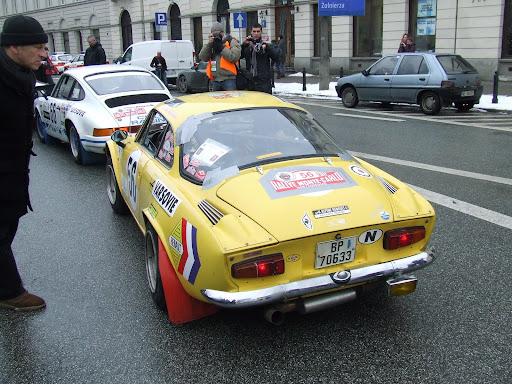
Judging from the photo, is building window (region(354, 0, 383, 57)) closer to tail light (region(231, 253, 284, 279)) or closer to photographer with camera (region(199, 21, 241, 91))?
photographer with camera (region(199, 21, 241, 91))

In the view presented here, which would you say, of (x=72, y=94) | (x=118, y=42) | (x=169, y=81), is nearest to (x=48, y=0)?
(x=118, y=42)

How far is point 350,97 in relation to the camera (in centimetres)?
1531

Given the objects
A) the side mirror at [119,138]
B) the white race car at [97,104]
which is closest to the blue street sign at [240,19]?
the white race car at [97,104]

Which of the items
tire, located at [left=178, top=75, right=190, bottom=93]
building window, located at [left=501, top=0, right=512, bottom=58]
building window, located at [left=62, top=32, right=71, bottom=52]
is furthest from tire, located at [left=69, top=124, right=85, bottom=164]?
building window, located at [left=62, top=32, right=71, bottom=52]

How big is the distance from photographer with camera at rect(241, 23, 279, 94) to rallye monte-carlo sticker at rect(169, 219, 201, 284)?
7.26m

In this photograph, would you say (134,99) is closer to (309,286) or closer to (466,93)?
(309,286)

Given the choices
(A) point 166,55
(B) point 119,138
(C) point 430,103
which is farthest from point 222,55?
(A) point 166,55

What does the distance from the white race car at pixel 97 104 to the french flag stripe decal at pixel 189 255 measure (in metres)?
4.57

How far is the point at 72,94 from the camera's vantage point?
873 centimetres

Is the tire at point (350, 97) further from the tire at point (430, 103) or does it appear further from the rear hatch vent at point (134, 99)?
the rear hatch vent at point (134, 99)

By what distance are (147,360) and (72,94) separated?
661cm

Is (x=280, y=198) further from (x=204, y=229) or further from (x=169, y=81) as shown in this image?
(x=169, y=81)

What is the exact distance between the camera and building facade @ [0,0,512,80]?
65.0 feet

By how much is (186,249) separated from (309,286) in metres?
0.75
